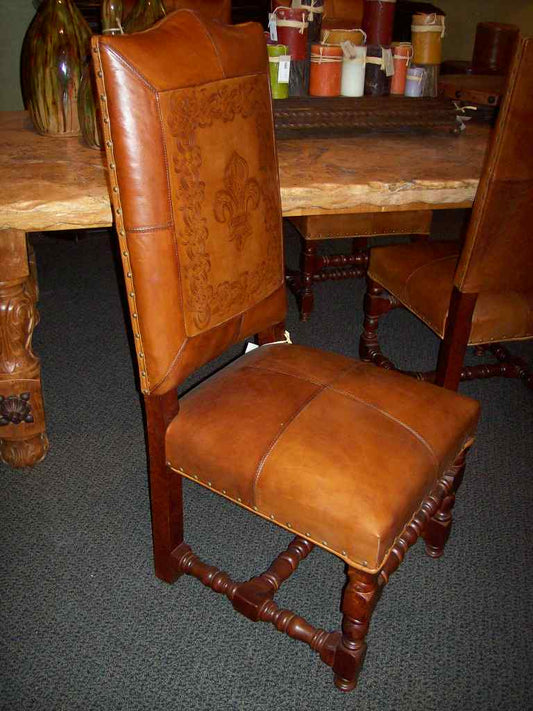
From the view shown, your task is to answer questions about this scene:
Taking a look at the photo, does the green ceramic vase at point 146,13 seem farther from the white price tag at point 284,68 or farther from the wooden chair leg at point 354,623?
the wooden chair leg at point 354,623

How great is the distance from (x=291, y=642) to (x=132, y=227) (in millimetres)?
887

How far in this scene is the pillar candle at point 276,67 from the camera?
5.88 feet

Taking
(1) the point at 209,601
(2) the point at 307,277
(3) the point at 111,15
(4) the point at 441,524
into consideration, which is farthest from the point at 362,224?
(1) the point at 209,601

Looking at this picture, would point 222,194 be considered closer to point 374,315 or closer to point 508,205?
point 508,205

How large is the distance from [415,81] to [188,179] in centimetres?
127

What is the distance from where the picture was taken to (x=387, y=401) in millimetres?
1139

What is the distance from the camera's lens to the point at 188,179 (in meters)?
→ 1.00

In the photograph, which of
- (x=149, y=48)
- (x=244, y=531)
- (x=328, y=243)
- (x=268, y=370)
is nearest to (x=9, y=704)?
(x=244, y=531)

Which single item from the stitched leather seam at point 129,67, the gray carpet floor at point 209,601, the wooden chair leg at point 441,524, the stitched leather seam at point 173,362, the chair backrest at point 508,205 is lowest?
the gray carpet floor at point 209,601

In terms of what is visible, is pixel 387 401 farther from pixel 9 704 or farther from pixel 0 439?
pixel 0 439

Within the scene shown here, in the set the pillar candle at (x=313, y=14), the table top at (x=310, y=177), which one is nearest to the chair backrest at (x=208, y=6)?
the pillar candle at (x=313, y=14)

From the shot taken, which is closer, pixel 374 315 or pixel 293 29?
pixel 293 29

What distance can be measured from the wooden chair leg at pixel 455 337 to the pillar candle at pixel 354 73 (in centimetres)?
81

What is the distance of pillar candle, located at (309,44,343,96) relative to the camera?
185cm
